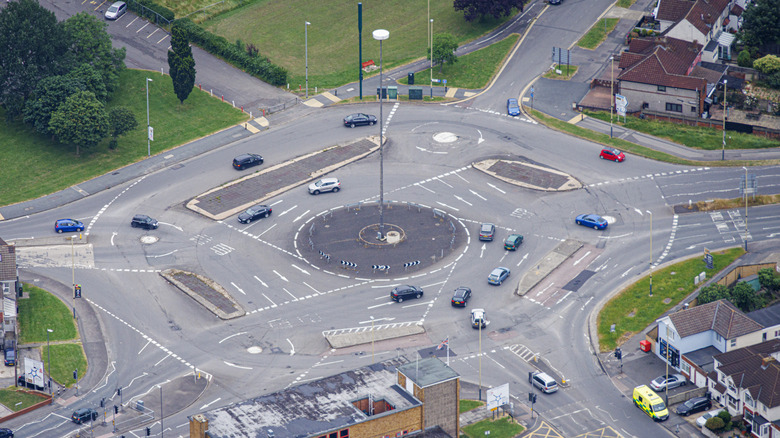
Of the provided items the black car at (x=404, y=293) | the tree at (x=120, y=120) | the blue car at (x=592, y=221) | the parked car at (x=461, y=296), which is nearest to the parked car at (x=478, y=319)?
the parked car at (x=461, y=296)

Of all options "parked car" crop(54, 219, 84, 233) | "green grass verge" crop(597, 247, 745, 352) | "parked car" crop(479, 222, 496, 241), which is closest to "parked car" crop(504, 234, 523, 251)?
"parked car" crop(479, 222, 496, 241)

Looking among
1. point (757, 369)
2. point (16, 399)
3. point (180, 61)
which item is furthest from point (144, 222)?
point (757, 369)

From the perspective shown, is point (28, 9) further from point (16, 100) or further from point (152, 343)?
point (152, 343)

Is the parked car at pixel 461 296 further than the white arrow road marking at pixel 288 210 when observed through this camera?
No

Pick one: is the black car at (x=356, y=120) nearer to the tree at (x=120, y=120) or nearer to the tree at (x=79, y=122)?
the tree at (x=120, y=120)

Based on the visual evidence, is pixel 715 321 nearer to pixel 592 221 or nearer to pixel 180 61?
pixel 592 221

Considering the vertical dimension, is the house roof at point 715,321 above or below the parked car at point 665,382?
above
